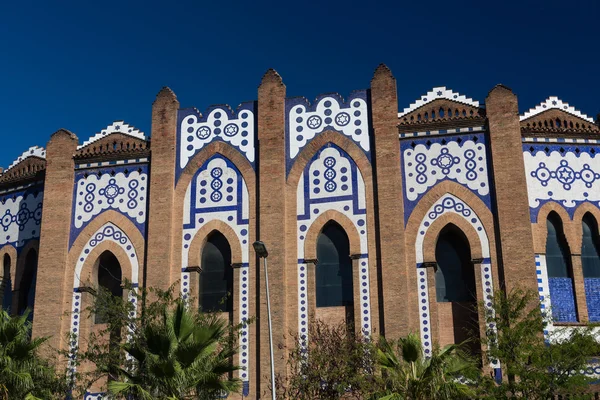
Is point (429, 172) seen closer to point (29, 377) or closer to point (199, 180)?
point (199, 180)

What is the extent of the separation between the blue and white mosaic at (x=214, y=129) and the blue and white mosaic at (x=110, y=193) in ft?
4.50

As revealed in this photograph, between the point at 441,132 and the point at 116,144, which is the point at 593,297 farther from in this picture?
the point at 116,144

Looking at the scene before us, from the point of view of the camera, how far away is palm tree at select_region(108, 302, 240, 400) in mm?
16531

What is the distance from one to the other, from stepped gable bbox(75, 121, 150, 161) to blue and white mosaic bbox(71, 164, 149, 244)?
1.40 feet

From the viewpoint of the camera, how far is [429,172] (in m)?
23.5

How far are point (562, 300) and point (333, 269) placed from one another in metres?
6.17

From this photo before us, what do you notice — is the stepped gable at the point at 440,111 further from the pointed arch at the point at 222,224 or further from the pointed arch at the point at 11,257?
the pointed arch at the point at 11,257

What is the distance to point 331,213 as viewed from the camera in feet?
77.2

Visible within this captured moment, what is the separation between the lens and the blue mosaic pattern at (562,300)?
22.2 m

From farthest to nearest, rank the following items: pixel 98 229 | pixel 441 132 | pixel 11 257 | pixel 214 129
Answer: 1. pixel 11 257
2. pixel 214 129
3. pixel 98 229
4. pixel 441 132

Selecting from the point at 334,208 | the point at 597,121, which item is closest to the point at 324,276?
the point at 334,208

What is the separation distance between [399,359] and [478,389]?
190cm

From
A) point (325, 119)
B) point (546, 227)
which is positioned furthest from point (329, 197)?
point (546, 227)

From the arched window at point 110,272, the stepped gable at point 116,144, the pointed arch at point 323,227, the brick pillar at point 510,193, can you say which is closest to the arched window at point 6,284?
the arched window at point 110,272
